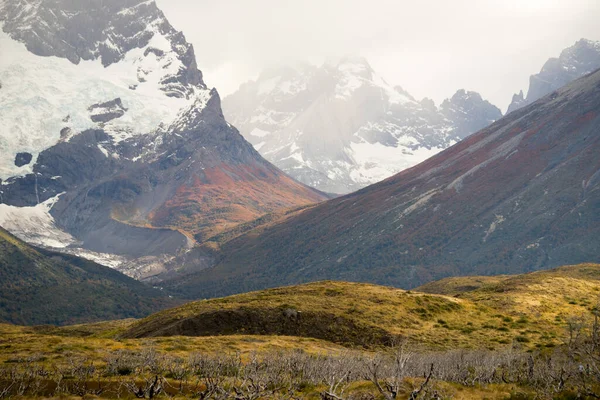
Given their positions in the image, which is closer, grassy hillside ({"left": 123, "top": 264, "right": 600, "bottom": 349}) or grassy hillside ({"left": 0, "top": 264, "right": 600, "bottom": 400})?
grassy hillside ({"left": 0, "top": 264, "right": 600, "bottom": 400})

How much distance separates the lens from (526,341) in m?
69.6

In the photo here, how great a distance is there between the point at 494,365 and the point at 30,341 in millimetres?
53485

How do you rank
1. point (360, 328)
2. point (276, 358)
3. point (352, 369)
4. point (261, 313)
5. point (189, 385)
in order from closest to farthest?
point (189, 385) → point (352, 369) → point (276, 358) → point (360, 328) → point (261, 313)

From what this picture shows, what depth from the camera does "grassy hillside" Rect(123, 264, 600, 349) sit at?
74812 millimetres

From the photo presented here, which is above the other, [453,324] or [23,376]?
[23,376]

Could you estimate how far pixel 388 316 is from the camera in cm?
8288

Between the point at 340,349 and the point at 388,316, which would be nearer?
the point at 340,349

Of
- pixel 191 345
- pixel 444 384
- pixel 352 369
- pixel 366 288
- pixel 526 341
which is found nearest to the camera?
pixel 444 384

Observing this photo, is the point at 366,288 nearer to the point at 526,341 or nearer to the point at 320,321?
the point at 320,321

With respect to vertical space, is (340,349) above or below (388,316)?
below

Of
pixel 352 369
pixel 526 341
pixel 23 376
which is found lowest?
pixel 526 341

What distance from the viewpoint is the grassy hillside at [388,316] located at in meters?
74.8

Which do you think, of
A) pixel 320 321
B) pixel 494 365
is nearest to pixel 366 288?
pixel 320 321

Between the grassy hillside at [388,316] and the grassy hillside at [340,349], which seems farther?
the grassy hillside at [388,316]
